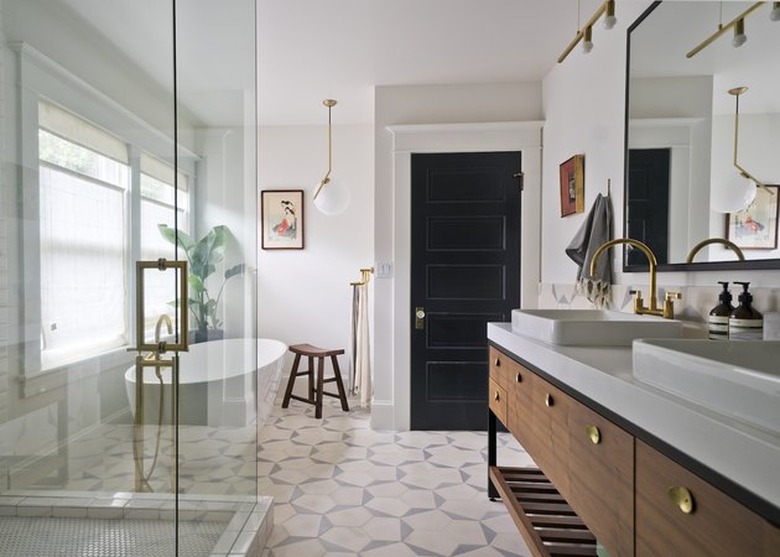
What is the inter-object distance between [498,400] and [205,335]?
50.8 inches

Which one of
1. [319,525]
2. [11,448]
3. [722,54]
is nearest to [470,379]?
[319,525]

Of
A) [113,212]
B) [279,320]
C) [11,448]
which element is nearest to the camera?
[11,448]

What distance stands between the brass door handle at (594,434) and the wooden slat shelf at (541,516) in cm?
64

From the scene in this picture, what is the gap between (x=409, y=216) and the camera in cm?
309

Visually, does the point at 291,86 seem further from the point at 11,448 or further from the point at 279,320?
the point at 11,448

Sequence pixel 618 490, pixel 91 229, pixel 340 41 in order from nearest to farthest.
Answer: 1. pixel 618 490
2. pixel 91 229
3. pixel 340 41

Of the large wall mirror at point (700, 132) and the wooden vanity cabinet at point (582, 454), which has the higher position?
the large wall mirror at point (700, 132)

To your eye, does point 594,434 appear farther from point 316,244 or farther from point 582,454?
point 316,244

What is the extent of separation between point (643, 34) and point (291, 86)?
222cm

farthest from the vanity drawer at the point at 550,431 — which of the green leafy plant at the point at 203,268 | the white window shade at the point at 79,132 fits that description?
the white window shade at the point at 79,132

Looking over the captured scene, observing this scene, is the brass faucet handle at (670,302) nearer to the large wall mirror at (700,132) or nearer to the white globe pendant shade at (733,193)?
the large wall mirror at (700,132)

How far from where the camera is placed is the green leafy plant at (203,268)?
5.38 feet

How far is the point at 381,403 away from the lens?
3129mm

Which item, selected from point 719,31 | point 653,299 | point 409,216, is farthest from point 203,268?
point 719,31
